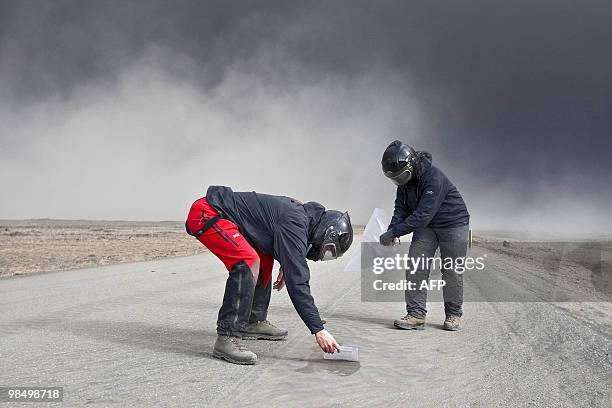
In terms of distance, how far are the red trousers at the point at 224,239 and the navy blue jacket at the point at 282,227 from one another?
113mm

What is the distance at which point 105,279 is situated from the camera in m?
11.5

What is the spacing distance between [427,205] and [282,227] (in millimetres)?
2447

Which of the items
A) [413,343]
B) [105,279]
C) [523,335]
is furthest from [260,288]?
[105,279]

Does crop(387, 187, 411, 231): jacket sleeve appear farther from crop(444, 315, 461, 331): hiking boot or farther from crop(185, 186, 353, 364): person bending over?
crop(185, 186, 353, 364): person bending over

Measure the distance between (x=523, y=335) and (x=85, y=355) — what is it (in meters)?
4.44

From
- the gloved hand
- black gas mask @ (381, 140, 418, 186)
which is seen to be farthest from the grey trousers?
black gas mask @ (381, 140, 418, 186)

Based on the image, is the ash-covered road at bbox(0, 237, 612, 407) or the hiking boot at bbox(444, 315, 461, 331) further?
the hiking boot at bbox(444, 315, 461, 331)

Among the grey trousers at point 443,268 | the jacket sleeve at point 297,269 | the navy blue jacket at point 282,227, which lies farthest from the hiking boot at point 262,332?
the grey trousers at point 443,268

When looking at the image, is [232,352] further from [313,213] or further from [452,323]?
[452,323]

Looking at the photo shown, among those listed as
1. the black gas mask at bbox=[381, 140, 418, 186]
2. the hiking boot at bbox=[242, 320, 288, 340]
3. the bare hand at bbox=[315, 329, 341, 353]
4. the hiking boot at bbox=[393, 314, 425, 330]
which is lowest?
the hiking boot at bbox=[242, 320, 288, 340]

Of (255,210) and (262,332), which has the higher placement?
(255,210)

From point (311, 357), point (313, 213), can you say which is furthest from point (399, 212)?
point (311, 357)

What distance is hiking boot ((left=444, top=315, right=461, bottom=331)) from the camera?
19.9ft

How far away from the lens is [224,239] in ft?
14.8
